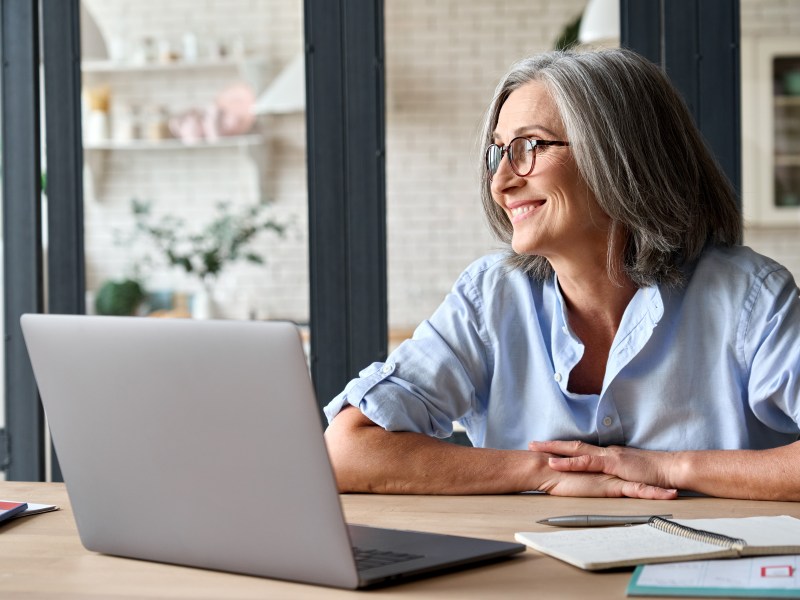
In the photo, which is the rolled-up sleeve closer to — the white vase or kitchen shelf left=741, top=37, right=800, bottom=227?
the white vase

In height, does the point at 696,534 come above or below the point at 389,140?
below

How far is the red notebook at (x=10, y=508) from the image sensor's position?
127 centimetres

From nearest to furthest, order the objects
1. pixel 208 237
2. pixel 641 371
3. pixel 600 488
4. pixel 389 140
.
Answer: pixel 600 488 < pixel 641 371 < pixel 208 237 < pixel 389 140

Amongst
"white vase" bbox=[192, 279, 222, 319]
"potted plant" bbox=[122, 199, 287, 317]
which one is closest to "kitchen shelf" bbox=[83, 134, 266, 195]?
"potted plant" bbox=[122, 199, 287, 317]

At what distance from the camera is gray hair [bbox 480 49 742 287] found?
170cm

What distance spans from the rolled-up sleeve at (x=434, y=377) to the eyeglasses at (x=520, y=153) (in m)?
0.21

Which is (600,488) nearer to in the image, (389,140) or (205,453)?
(205,453)

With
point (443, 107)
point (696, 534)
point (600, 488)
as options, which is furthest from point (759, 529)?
point (443, 107)

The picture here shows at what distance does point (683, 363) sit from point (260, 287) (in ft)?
14.9

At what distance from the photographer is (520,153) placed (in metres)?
1.78

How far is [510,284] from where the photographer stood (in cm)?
184

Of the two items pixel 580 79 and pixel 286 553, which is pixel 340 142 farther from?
pixel 286 553

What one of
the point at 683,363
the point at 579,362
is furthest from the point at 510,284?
the point at 683,363

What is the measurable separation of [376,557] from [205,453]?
7.8 inches
